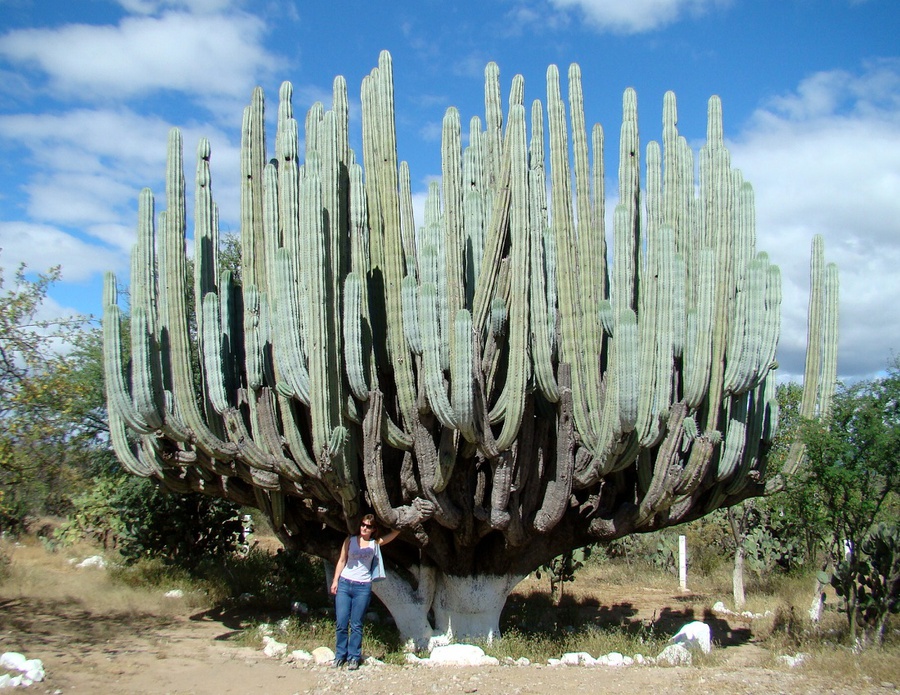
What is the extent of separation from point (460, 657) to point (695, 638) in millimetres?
2800

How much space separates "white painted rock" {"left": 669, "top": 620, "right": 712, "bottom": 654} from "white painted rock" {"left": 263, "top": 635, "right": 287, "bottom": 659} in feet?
13.7

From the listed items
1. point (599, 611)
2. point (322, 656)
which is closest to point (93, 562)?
point (322, 656)

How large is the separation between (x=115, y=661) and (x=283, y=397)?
9.56ft

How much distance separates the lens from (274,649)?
8.03 meters

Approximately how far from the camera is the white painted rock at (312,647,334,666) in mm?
7359

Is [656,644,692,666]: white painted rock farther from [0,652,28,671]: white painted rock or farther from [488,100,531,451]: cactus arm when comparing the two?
[0,652,28,671]: white painted rock

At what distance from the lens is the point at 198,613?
1053 cm

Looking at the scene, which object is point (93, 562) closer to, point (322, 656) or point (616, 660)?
point (322, 656)

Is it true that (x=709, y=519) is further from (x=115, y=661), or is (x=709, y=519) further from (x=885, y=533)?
(x=115, y=661)

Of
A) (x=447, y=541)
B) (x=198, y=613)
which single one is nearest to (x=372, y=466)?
(x=447, y=541)

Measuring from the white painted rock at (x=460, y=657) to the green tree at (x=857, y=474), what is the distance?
3907 millimetres

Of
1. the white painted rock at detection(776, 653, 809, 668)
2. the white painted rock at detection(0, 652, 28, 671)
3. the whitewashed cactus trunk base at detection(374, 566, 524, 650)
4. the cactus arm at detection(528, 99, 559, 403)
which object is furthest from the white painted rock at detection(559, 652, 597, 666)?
the white painted rock at detection(0, 652, 28, 671)

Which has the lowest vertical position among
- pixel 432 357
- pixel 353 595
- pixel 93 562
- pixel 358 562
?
pixel 93 562

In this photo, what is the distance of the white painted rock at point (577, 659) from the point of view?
305 inches
